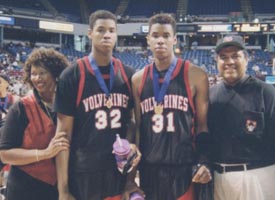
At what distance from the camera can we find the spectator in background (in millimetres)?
2688

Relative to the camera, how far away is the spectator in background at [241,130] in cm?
269

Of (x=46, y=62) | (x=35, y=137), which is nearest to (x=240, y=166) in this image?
(x=35, y=137)

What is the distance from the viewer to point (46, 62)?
2699 mm

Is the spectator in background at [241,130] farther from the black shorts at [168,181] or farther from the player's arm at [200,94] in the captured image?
the black shorts at [168,181]

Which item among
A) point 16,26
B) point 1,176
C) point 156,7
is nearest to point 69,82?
point 1,176

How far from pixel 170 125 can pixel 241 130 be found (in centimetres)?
48

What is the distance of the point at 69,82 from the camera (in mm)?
2660

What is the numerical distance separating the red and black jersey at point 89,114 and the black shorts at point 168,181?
31 cm

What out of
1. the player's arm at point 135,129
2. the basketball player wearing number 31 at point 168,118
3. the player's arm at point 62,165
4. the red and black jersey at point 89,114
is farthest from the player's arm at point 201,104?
the player's arm at point 62,165

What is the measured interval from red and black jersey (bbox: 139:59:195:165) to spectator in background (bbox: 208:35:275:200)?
0.69ft

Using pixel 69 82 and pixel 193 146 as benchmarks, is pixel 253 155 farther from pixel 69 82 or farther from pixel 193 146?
pixel 69 82

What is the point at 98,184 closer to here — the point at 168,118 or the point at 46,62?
the point at 168,118

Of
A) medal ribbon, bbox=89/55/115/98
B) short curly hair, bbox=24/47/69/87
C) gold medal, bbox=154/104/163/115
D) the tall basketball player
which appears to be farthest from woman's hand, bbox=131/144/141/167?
short curly hair, bbox=24/47/69/87

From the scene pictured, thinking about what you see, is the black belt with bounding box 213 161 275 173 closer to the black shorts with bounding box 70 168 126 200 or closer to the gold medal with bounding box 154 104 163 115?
the gold medal with bounding box 154 104 163 115
